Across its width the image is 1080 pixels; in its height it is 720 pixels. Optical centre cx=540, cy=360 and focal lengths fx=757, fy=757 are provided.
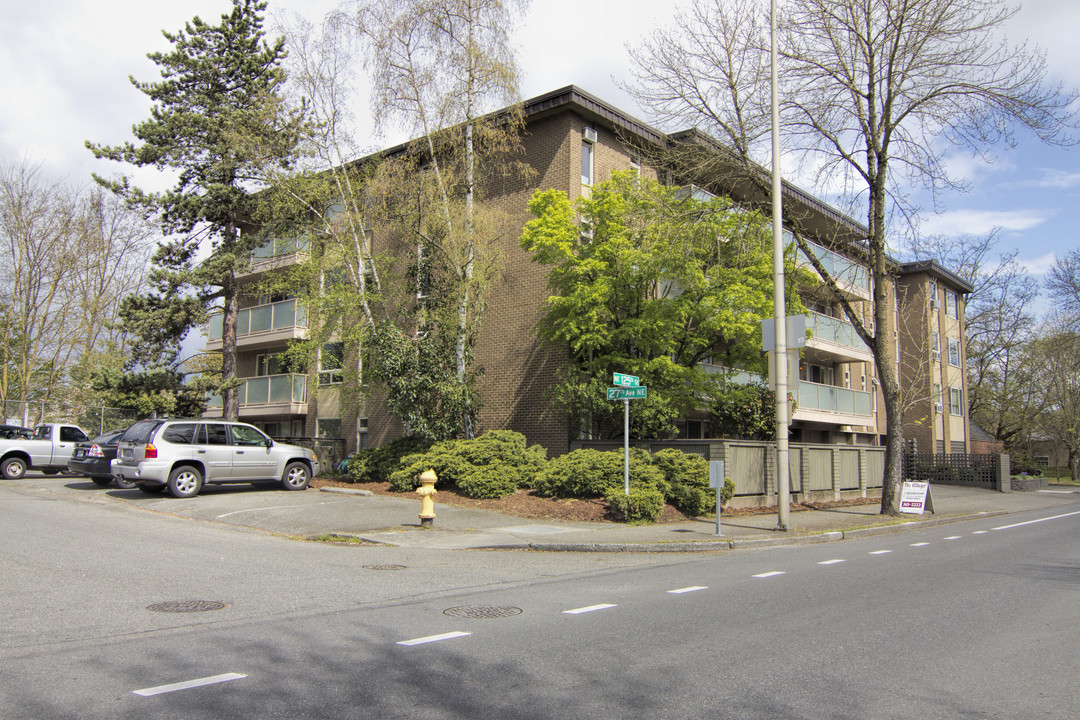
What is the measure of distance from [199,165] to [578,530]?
61.9 feet

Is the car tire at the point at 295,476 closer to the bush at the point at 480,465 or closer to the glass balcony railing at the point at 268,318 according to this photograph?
the bush at the point at 480,465

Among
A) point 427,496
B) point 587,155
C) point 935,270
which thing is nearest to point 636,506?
point 427,496

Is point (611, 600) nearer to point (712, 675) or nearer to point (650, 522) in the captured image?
point (712, 675)

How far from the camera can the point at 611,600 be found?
766 cm

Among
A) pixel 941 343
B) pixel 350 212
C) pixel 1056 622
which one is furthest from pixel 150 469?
pixel 941 343

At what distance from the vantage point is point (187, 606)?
6.94 m

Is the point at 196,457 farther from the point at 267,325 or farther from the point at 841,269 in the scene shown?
the point at 841,269

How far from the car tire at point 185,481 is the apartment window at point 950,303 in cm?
4221

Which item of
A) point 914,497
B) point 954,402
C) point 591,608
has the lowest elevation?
point 591,608

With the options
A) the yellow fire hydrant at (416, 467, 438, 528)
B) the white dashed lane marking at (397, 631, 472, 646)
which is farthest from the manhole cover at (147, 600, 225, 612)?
the yellow fire hydrant at (416, 467, 438, 528)

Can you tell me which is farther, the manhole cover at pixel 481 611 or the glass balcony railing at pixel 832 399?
the glass balcony railing at pixel 832 399

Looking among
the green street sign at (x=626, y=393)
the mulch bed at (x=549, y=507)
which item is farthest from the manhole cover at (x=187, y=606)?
the green street sign at (x=626, y=393)

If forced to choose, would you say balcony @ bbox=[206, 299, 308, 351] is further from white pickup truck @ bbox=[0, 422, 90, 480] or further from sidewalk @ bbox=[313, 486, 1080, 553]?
sidewalk @ bbox=[313, 486, 1080, 553]

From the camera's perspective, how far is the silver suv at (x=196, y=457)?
17.3 m
